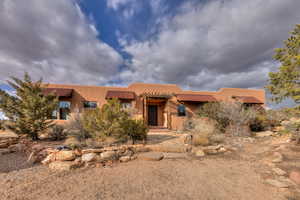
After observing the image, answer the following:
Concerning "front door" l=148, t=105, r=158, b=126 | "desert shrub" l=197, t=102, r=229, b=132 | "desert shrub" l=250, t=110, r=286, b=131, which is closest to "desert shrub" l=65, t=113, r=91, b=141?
"front door" l=148, t=105, r=158, b=126

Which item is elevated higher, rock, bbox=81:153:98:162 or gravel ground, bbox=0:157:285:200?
rock, bbox=81:153:98:162

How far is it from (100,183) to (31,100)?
16.9ft

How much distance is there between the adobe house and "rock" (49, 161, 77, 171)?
696 centimetres

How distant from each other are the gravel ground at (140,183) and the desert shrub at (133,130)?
1.58 metres

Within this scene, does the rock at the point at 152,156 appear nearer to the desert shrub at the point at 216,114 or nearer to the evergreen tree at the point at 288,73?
the evergreen tree at the point at 288,73

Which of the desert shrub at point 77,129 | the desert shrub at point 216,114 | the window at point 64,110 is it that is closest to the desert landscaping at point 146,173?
the desert shrub at point 77,129

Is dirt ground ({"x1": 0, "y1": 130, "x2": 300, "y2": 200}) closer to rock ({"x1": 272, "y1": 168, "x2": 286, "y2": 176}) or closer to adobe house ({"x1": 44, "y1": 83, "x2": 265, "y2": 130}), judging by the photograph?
rock ({"x1": 272, "y1": 168, "x2": 286, "y2": 176})

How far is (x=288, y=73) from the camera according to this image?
4656mm

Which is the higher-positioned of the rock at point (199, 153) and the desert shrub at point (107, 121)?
the desert shrub at point (107, 121)

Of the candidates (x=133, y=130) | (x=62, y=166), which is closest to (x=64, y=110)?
(x=133, y=130)

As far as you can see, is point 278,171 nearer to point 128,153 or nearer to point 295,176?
point 295,176

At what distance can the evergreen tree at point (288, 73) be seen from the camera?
449cm

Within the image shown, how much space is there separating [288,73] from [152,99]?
923 centimetres

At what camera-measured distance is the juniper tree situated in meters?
5.34
